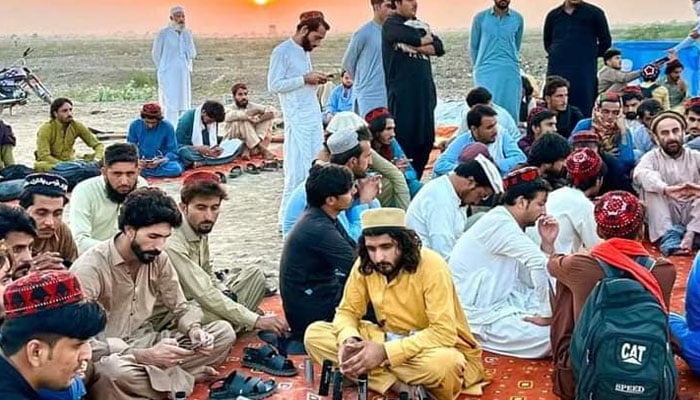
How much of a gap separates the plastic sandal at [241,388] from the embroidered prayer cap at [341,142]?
1.67m

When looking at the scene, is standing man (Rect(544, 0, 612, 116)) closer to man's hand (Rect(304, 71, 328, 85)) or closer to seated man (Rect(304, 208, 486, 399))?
man's hand (Rect(304, 71, 328, 85))

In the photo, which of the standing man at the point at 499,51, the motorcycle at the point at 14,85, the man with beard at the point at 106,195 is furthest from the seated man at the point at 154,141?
the motorcycle at the point at 14,85

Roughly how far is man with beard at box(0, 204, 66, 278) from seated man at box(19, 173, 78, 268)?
Answer: 0.58 metres

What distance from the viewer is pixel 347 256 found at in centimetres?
428

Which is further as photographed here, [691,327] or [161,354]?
[691,327]

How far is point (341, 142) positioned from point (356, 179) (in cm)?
24

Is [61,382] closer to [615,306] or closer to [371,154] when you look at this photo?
[615,306]

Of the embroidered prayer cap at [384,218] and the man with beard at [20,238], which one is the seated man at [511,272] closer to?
the embroidered prayer cap at [384,218]

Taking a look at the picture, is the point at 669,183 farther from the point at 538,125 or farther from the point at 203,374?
the point at 203,374

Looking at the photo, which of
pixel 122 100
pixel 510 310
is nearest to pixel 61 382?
pixel 510 310

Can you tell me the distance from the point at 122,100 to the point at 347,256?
1777cm

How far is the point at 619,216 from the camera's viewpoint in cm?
342

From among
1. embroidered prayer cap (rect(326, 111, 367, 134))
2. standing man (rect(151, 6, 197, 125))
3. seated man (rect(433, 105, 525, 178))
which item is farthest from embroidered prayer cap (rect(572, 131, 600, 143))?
standing man (rect(151, 6, 197, 125))

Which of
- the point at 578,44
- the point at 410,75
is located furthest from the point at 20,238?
the point at 578,44
